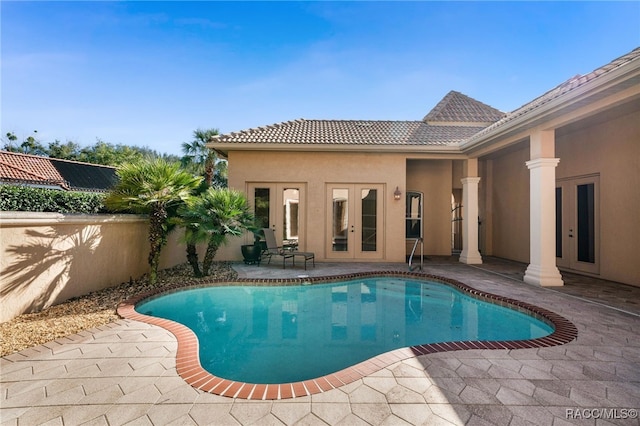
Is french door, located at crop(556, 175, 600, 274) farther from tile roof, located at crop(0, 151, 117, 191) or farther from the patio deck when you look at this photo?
tile roof, located at crop(0, 151, 117, 191)

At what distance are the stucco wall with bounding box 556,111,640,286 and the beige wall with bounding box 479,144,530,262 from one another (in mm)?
2074

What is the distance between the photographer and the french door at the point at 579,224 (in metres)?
7.88

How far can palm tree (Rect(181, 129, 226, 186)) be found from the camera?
1800cm

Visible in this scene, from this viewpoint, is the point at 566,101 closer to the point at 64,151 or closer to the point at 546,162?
the point at 546,162

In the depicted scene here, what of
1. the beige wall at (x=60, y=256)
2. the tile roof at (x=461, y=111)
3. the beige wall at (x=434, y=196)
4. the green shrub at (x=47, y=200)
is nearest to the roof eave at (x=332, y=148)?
the beige wall at (x=434, y=196)

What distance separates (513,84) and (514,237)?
673 centimetres

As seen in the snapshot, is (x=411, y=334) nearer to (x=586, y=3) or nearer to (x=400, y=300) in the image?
(x=400, y=300)

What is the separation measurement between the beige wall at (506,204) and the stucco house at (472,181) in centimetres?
4

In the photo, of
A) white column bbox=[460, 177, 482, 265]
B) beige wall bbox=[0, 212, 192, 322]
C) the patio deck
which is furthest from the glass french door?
the patio deck

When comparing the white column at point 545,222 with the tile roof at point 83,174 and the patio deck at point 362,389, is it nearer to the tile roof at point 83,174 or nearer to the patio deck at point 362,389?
the patio deck at point 362,389

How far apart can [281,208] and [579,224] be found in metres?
9.57

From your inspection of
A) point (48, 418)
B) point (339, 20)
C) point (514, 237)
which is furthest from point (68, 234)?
point (514, 237)

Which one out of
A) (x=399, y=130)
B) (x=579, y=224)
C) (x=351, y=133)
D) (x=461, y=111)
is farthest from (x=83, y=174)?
(x=579, y=224)

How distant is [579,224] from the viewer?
27.5ft
